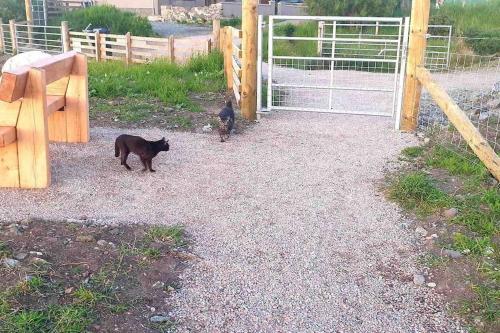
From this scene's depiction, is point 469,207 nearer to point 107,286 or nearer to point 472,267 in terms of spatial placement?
point 472,267

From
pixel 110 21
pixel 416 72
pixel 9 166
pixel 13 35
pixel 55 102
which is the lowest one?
pixel 9 166

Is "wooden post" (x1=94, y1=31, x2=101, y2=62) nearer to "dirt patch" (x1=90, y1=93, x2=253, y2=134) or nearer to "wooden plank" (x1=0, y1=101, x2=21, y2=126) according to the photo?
"dirt patch" (x1=90, y1=93, x2=253, y2=134)

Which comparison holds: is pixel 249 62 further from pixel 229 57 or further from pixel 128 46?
pixel 128 46

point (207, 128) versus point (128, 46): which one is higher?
point (128, 46)

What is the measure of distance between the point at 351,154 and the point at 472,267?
3.10 meters

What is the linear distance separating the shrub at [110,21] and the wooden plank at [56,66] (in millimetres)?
16711

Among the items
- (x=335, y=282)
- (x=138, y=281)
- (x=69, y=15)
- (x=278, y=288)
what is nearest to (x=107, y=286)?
(x=138, y=281)

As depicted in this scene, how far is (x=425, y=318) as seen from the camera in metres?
3.61

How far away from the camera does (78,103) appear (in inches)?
269

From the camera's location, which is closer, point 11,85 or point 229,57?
point 11,85

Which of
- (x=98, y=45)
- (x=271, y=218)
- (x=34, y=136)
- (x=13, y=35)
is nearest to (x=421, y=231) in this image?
(x=271, y=218)

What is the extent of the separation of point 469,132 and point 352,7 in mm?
19150

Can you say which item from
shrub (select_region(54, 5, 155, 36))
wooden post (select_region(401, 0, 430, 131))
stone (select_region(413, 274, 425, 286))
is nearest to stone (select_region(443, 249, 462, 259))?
stone (select_region(413, 274, 425, 286))

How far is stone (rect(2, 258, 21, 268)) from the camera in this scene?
3.80 meters
